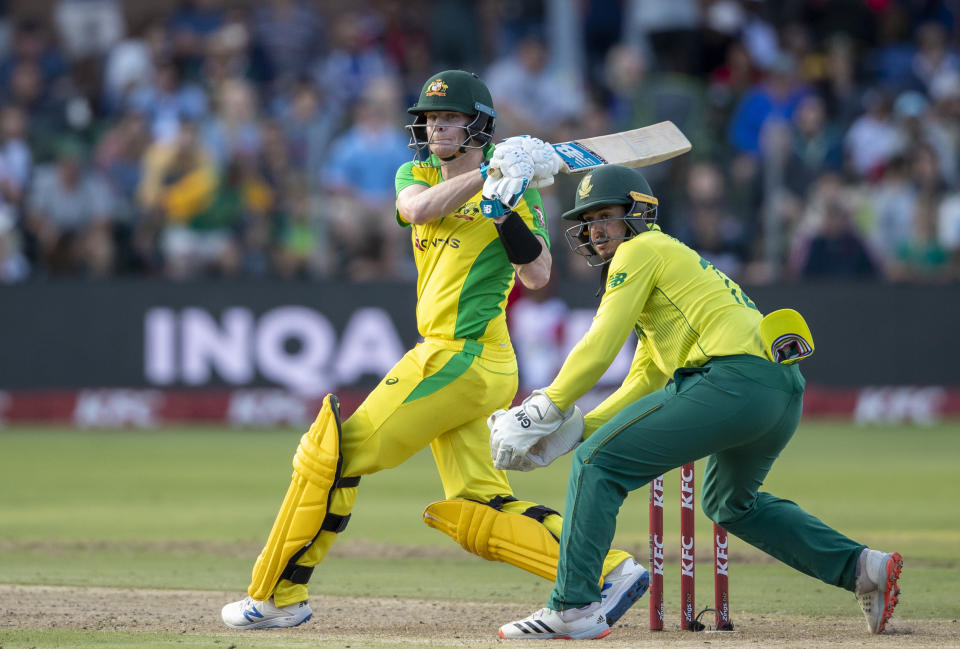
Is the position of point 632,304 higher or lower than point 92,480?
higher

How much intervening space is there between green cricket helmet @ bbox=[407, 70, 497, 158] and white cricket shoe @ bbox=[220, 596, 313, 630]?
2.06 metres

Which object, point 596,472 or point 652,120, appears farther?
point 652,120

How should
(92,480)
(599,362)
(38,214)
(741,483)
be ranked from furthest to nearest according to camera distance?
(38,214) < (92,480) < (741,483) < (599,362)

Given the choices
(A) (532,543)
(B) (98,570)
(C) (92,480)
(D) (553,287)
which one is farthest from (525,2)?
(A) (532,543)

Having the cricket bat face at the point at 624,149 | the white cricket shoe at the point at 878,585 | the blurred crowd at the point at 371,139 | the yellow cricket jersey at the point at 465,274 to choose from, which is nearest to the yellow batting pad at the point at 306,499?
the yellow cricket jersey at the point at 465,274

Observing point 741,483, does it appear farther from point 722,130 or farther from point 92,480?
point 722,130

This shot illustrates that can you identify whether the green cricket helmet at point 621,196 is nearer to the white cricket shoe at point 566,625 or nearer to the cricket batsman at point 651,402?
the cricket batsman at point 651,402

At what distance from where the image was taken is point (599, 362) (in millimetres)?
5477

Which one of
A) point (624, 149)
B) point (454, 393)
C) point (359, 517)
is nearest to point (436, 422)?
point (454, 393)

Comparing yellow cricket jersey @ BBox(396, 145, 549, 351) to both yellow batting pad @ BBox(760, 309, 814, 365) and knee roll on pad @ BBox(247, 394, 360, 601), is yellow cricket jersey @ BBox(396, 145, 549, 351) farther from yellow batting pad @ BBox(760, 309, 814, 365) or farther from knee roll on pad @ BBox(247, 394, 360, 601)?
yellow batting pad @ BBox(760, 309, 814, 365)

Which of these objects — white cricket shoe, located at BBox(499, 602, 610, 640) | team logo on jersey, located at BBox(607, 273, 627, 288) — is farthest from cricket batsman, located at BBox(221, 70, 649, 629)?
team logo on jersey, located at BBox(607, 273, 627, 288)

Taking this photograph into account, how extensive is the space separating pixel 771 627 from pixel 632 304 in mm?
1629

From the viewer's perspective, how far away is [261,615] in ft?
19.7

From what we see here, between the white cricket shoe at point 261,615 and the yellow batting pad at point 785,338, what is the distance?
7.25 ft
